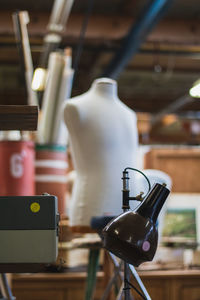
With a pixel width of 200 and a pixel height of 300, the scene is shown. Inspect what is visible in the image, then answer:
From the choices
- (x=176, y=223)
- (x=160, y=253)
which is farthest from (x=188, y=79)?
→ (x=160, y=253)

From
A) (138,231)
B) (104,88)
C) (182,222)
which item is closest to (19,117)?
(138,231)

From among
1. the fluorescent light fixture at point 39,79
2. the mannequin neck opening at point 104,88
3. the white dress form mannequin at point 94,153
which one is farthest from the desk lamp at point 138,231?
the fluorescent light fixture at point 39,79

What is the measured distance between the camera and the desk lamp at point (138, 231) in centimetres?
142

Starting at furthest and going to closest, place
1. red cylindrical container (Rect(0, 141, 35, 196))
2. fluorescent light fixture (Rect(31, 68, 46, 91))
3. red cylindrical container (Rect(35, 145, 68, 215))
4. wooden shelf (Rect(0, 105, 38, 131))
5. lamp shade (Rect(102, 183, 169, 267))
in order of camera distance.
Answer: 1. fluorescent light fixture (Rect(31, 68, 46, 91))
2. red cylindrical container (Rect(35, 145, 68, 215))
3. red cylindrical container (Rect(0, 141, 35, 196))
4. wooden shelf (Rect(0, 105, 38, 131))
5. lamp shade (Rect(102, 183, 169, 267))

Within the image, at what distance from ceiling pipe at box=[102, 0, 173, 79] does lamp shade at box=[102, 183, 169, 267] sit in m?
3.21

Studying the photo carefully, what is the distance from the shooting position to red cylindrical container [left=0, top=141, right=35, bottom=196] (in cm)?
300

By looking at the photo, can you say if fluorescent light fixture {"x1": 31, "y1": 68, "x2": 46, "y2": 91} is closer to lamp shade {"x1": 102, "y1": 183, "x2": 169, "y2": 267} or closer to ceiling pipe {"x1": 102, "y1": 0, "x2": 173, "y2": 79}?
ceiling pipe {"x1": 102, "y1": 0, "x2": 173, "y2": 79}

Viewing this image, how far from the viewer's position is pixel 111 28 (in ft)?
20.5

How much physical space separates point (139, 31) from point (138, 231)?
4.00m

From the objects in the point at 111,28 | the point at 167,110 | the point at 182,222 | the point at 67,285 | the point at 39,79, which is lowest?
the point at 67,285

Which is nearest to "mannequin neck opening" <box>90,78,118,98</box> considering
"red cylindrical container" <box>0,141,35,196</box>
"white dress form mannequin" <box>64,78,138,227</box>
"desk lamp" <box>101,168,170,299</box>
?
"white dress form mannequin" <box>64,78,138,227</box>

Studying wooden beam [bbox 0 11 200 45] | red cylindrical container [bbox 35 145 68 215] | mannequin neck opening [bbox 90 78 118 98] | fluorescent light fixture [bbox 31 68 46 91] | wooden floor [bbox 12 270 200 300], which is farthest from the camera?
wooden beam [bbox 0 11 200 45]

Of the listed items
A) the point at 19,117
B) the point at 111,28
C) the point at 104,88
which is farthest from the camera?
the point at 111,28

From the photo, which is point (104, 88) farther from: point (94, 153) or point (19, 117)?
point (19, 117)
